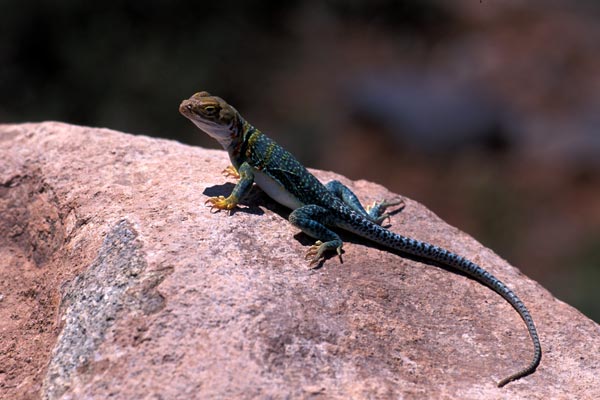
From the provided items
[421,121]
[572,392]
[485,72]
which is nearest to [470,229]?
[421,121]

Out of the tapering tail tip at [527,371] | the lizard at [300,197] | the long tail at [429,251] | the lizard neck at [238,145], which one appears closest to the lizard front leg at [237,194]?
the lizard at [300,197]

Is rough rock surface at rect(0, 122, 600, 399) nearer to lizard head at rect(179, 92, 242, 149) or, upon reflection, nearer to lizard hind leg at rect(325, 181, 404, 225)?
lizard hind leg at rect(325, 181, 404, 225)

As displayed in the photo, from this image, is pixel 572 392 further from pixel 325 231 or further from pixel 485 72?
pixel 485 72

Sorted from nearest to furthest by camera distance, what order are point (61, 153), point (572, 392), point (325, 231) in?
point (572, 392) < point (325, 231) < point (61, 153)

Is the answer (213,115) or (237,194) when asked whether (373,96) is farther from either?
(237,194)

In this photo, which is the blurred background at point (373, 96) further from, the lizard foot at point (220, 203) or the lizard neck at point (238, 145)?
the lizard foot at point (220, 203)

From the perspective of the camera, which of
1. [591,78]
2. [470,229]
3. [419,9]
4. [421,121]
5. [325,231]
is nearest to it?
[325,231]

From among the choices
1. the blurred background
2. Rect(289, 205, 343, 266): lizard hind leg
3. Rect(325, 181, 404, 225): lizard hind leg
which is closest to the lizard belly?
Rect(289, 205, 343, 266): lizard hind leg
